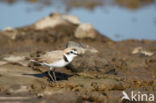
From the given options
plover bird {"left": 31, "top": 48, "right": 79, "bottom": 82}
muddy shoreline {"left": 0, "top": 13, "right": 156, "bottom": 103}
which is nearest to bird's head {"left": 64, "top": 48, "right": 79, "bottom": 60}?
plover bird {"left": 31, "top": 48, "right": 79, "bottom": 82}

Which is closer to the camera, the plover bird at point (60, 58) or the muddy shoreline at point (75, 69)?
the muddy shoreline at point (75, 69)

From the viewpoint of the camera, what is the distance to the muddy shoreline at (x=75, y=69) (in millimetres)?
9703

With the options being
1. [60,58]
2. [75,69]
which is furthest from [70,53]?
[75,69]

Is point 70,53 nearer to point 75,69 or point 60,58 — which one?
point 60,58

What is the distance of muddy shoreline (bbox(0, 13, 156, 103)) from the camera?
9703 mm

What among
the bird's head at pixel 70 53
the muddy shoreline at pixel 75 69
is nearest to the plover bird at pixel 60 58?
the bird's head at pixel 70 53

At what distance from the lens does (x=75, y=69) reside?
1294 cm

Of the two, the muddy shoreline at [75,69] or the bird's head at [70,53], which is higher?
the bird's head at [70,53]

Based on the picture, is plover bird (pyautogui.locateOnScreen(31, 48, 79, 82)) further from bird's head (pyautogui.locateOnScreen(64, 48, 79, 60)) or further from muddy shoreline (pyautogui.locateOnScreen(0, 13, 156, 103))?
muddy shoreline (pyautogui.locateOnScreen(0, 13, 156, 103))

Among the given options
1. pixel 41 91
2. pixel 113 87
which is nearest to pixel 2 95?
pixel 41 91

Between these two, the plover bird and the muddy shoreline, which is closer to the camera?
the muddy shoreline

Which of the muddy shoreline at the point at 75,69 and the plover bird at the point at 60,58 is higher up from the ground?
the plover bird at the point at 60,58

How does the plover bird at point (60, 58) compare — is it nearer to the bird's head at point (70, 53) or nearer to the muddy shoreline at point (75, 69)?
the bird's head at point (70, 53)

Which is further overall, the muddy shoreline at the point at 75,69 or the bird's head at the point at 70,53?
the bird's head at the point at 70,53
